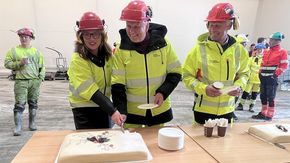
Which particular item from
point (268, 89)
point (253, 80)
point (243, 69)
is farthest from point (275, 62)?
point (243, 69)

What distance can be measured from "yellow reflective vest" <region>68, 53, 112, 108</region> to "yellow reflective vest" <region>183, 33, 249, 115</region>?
54 cm

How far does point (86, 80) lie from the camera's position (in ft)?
4.85

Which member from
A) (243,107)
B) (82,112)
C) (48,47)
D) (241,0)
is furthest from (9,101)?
(241,0)

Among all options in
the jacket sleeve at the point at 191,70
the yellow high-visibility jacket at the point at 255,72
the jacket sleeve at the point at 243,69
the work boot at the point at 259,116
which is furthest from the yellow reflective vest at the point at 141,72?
the yellow high-visibility jacket at the point at 255,72

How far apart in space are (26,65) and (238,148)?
2.77m

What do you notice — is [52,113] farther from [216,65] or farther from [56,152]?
[216,65]

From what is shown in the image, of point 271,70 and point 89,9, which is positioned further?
point 89,9

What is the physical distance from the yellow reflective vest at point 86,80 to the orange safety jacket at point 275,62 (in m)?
3.27

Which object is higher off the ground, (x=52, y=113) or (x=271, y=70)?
(x=271, y=70)

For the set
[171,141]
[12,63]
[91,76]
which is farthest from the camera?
[12,63]

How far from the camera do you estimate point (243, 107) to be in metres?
4.87

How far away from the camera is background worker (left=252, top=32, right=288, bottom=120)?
3.96 metres

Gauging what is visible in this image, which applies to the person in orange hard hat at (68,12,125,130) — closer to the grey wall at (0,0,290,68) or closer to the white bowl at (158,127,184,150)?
the white bowl at (158,127,184,150)

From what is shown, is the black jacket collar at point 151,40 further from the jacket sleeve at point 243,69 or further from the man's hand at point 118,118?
the jacket sleeve at point 243,69
